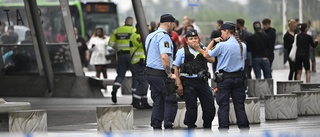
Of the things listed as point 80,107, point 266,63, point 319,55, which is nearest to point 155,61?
point 80,107

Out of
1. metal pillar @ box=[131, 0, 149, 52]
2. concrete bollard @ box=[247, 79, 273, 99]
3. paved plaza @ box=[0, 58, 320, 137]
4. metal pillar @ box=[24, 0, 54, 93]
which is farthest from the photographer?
metal pillar @ box=[24, 0, 54, 93]

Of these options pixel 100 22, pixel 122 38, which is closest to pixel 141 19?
pixel 122 38

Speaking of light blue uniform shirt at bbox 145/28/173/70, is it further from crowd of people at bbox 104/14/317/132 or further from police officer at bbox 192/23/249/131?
police officer at bbox 192/23/249/131

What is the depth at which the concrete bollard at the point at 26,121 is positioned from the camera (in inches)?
516

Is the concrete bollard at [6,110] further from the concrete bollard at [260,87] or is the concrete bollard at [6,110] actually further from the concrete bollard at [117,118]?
the concrete bollard at [260,87]

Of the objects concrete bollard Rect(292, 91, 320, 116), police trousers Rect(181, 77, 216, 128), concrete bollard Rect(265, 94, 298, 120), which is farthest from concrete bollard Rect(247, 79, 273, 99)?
police trousers Rect(181, 77, 216, 128)

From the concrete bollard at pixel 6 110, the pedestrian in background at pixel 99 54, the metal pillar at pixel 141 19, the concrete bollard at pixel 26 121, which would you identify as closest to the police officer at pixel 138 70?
the metal pillar at pixel 141 19

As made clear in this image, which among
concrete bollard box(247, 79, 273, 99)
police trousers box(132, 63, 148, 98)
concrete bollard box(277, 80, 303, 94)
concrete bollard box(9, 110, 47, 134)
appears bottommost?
concrete bollard box(247, 79, 273, 99)

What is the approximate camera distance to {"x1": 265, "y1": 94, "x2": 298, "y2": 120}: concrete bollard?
54.9 feet

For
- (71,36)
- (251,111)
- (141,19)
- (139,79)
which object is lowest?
(251,111)

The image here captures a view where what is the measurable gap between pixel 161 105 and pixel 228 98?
0.98 m

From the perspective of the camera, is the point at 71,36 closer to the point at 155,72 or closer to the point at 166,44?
the point at 155,72

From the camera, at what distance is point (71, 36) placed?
22109 mm

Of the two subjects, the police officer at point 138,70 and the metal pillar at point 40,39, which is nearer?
the police officer at point 138,70
